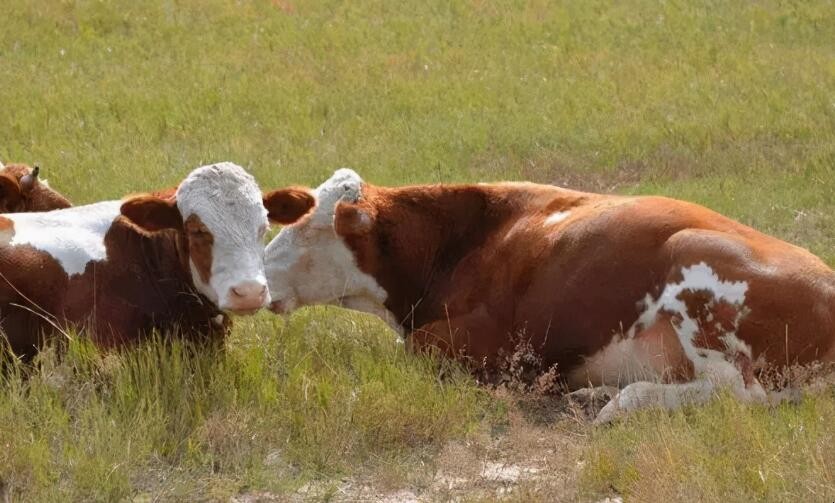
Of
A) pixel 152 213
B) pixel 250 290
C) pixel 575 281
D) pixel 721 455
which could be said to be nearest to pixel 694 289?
pixel 575 281

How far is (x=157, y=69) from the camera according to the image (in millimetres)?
20766

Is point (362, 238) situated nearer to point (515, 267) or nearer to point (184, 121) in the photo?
point (515, 267)

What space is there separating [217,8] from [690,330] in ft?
57.3

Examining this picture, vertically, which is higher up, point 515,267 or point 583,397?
point 515,267

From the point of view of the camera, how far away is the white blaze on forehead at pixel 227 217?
7.88 metres

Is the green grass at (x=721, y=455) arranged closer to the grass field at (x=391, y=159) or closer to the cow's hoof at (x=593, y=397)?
the grass field at (x=391, y=159)

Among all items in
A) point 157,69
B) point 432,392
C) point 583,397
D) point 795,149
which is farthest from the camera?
point 157,69

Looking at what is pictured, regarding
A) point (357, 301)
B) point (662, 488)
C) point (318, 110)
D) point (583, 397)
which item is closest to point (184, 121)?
point (318, 110)

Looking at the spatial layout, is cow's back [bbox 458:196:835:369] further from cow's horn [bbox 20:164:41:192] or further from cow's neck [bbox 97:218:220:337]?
cow's horn [bbox 20:164:41:192]

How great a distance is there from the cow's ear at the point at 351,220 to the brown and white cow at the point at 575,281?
12mm

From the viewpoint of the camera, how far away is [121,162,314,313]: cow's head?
25.5 ft

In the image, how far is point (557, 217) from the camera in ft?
29.8

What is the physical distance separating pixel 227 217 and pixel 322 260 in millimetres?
1626

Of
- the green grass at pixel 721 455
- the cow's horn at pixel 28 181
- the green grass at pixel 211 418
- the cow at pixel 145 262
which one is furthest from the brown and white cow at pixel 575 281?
the cow's horn at pixel 28 181
